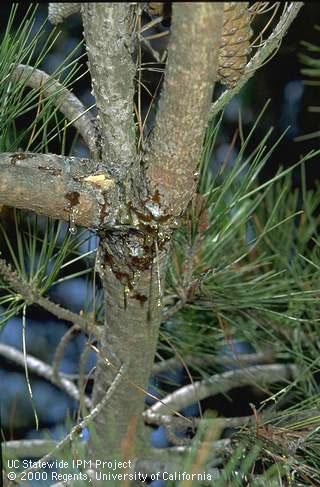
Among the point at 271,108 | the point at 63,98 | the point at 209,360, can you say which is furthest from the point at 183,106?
the point at 271,108

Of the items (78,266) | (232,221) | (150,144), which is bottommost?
(78,266)

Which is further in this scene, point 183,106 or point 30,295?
point 30,295

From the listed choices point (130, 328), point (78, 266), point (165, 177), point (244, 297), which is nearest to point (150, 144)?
point (165, 177)

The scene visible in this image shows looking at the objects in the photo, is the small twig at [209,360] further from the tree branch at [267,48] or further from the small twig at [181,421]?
the tree branch at [267,48]

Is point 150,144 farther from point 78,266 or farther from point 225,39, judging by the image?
point 78,266

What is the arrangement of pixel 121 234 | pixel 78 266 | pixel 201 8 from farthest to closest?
1. pixel 78 266
2. pixel 121 234
3. pixel 201 8

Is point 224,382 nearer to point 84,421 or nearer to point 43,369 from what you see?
point 43,369

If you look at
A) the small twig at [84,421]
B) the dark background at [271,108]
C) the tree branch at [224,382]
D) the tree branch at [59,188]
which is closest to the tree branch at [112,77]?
the tree branch at [59,188]

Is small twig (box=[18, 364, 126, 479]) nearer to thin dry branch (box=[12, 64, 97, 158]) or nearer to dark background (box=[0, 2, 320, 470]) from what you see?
thin dry branch (box=[12, 64, 97, 158])

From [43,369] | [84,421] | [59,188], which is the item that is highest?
[59,188]
